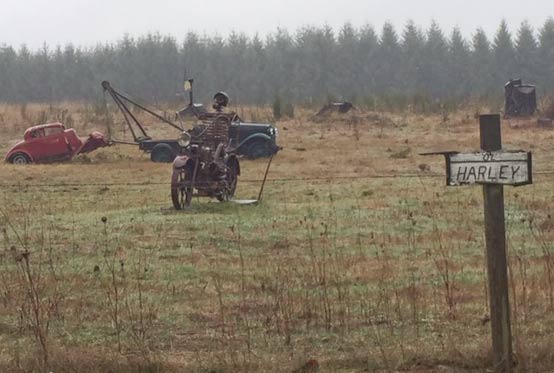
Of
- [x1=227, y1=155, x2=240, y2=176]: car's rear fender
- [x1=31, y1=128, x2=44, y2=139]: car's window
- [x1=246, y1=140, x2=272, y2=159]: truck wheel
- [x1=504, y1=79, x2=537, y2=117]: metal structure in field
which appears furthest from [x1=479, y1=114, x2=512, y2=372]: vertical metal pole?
[x1=504, y1=79, x2=537, y2=117]: metal structure in field

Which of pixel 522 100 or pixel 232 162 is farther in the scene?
pixel 522 100

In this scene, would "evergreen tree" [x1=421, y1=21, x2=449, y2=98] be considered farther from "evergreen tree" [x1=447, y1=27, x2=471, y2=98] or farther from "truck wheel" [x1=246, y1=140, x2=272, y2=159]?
"truck wheel" [x1=246, y1=140, x2=272, y2=159]

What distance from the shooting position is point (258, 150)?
28.8 metres

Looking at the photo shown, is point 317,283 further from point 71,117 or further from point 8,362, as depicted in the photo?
point 71,117

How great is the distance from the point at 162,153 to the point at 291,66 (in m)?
49.4

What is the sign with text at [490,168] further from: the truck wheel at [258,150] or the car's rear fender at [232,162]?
the truck wheel at [258,150]

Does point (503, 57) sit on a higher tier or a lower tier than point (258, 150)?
higher

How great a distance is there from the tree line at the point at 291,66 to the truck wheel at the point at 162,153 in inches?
1690

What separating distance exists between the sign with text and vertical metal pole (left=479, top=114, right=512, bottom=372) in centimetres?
11

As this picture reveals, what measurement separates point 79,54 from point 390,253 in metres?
73.1

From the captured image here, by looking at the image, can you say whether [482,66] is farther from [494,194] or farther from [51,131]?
[494,194]

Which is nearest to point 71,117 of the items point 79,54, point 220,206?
point 220,206

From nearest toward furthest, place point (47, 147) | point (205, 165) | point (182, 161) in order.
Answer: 1. point (182, 161)
2. point (205, 165)
3. point (47, 147)

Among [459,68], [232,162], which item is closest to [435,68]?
[459,68]
